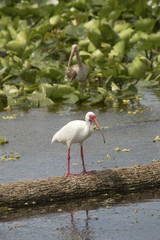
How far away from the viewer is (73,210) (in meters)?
5.73

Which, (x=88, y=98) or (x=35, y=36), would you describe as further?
(x=35, y=36)

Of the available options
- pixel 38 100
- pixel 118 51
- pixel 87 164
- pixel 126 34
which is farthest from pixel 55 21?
pixel 87 164

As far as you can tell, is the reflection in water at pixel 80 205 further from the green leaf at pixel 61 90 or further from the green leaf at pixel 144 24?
the green leaf at pixel 144 24

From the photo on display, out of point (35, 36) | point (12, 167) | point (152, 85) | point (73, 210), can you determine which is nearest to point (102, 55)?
point (152, 85)

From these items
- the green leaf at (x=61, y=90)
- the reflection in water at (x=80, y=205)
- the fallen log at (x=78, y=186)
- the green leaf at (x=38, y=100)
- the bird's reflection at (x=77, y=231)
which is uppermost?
the fallen log at (x=78, y=186)

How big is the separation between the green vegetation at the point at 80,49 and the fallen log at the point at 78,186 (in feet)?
14.2

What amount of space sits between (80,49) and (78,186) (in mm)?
8524

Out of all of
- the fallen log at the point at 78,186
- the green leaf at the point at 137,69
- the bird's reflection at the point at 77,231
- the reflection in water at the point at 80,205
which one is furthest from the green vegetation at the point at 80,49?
the bird's reflection at the point at 77,231

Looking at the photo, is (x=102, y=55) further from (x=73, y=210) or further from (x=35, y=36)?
(x=73, y=210)

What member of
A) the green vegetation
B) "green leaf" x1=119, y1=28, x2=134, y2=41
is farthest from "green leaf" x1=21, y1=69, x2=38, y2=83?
"green leaf" x1=119, y1=28, x2=134, y2=41

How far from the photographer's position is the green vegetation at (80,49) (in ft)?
35.8

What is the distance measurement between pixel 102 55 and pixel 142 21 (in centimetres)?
244

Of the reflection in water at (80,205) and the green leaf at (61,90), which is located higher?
the reflection in water at (80,205)

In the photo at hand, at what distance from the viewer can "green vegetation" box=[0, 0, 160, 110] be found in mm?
10898
